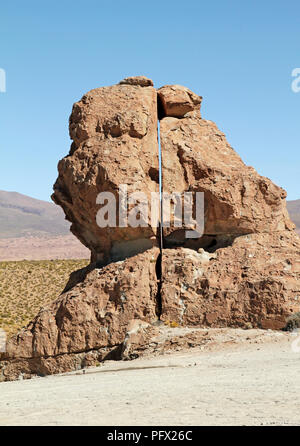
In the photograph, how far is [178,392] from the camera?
9023 mm

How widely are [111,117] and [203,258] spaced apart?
13.0 ft

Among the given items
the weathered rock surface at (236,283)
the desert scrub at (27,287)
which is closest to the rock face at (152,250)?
the weathered rock surface at (236,283)

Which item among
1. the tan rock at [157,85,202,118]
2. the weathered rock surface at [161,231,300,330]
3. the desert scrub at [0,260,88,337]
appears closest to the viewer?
the weathered rock surface at [161,231,300,330]

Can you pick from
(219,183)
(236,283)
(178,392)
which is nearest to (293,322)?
(236,283)

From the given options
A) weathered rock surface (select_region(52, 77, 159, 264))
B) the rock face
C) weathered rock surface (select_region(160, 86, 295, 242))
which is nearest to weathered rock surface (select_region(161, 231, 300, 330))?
the rock face

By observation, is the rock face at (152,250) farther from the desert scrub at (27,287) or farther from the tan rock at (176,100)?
the desert scrub at (27,287)

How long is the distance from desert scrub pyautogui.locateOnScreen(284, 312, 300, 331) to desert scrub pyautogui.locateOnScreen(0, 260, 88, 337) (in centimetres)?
1910

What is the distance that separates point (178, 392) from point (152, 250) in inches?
251

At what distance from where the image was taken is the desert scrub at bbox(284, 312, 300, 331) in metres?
13.3

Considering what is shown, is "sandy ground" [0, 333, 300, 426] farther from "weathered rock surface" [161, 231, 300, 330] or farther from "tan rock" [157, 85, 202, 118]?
"tan rock" [157, 85, 202, 118]

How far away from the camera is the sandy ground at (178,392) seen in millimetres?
7480

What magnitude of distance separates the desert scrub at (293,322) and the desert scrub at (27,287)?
62.7 ft

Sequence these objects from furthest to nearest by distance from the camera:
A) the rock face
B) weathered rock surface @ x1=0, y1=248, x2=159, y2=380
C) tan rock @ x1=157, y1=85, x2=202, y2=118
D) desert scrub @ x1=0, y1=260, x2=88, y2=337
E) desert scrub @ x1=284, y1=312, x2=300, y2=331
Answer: desert scrub @ x1=0, y1=260, x2=88, y2=337
tan rock @ x1=157, y1=85, x2=202, y2=118
weathered rock surface @ x1=0, y1=248, x2=159, y2=380
the rock face
desert scrub @ x1=284, y1=312, x2=300, y2=331
